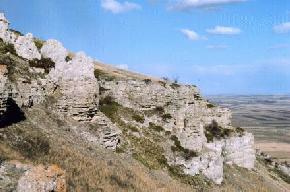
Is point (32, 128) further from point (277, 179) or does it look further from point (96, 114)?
point (277, 179)

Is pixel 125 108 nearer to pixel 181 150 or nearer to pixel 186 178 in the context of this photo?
pixel 181 150

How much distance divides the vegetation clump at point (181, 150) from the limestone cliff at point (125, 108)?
0.13 metres

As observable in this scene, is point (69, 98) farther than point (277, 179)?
No

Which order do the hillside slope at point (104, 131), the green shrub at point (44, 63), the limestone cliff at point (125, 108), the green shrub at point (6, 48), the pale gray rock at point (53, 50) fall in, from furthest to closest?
1. the pale gray rock at point (53, 50)
2. the green shrub at point (44, 63)
3. the green shrub at point (6, 48)
4. the limestone cliff at point (125, 108)
5. the hillside slope at point (104, 131)

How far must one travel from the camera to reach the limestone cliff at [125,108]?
168 ft

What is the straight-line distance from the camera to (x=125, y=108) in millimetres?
68625

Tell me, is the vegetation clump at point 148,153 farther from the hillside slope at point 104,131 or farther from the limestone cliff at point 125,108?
the hillside slope at point 104,131

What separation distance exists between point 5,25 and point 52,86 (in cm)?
1116

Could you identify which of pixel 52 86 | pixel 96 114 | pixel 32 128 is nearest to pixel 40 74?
pixel 52 86

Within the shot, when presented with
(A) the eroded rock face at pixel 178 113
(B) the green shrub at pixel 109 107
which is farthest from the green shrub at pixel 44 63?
(A) the eroded rock face at pixel 178 113

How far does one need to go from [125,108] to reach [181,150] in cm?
874

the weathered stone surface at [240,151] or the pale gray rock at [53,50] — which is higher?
the pale gray rock at [53,50]

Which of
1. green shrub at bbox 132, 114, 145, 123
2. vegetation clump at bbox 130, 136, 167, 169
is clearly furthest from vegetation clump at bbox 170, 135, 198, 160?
green shrub at bbox 132, 114, 145, 123

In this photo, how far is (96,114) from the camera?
54.2 meters
